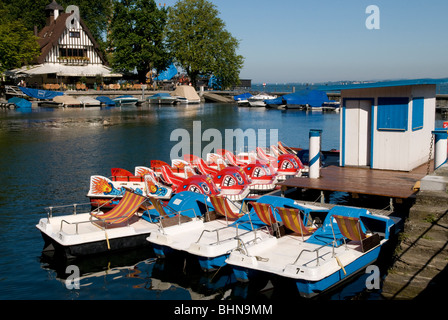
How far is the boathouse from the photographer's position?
1750 cm

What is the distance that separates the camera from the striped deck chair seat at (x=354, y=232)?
41.0ft

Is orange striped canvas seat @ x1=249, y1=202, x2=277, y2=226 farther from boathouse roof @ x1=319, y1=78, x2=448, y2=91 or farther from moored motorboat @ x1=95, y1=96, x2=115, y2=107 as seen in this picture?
moored motorboat @ x1=95, y1=96, x2=115, y2=107

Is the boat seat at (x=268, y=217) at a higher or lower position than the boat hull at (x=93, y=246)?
higher

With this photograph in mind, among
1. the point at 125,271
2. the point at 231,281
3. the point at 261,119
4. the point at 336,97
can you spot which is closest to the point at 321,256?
the point at 231,281

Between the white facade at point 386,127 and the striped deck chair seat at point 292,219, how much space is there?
581 centimetres

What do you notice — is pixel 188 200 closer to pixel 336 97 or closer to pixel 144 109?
pixel 144 109

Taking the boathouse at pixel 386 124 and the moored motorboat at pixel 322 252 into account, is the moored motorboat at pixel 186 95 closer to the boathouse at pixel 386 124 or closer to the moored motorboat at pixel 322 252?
the boathouse at pixel 386 124

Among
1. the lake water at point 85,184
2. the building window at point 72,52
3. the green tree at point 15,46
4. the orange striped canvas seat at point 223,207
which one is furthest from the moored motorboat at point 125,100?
the orange striped canvas seat at point 223,207

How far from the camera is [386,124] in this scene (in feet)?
58.2

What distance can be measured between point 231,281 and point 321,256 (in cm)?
253

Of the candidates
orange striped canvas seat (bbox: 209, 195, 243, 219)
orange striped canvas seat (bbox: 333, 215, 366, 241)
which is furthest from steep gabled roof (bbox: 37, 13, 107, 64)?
orange striped canvas seat (bbox: 333, 215, 366, 241)

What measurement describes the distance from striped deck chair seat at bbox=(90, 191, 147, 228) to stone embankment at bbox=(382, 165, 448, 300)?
302 inches

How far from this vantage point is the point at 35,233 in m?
17.2

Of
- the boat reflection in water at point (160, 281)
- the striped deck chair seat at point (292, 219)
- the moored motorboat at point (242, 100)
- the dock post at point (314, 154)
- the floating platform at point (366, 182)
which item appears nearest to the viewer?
the boat reflection in water at point (160, 281)
